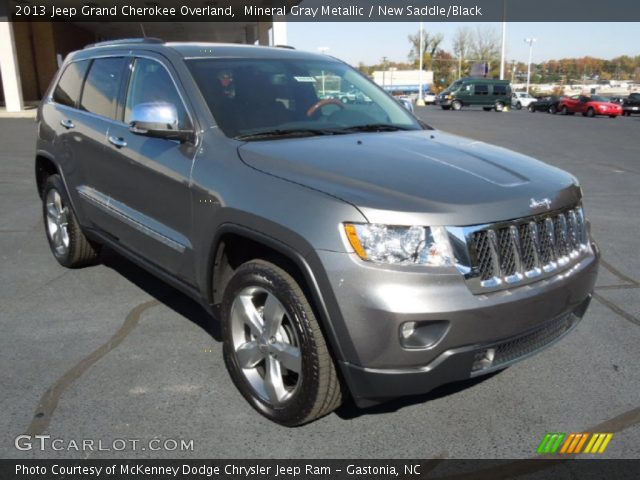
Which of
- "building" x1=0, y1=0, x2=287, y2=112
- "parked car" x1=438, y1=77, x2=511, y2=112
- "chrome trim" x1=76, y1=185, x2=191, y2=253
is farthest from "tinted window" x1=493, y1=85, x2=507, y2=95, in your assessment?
"chrome trim" x1=76, y1=185, x2=191, y2=253

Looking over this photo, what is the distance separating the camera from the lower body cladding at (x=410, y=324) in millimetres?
2383

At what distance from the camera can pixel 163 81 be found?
12.1 ft

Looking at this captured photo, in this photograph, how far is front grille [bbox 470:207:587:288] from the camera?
2.55m

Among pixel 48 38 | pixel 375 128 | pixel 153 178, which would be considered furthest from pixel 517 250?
pixel 48 38

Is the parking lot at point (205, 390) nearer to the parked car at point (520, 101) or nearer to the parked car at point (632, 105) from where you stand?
the parked car at point (632, 105)

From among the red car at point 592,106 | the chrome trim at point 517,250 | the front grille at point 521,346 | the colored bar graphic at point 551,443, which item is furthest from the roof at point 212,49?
the red car at point 592,106

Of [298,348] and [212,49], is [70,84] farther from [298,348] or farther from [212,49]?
[298,348]

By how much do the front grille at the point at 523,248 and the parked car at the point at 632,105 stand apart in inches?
1616

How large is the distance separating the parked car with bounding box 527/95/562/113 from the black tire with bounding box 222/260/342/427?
42295 mm

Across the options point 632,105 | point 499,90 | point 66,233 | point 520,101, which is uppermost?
point 66,233

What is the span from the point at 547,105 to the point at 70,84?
140ft

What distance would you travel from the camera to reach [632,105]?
127 ft

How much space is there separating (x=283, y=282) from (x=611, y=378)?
2.06 m

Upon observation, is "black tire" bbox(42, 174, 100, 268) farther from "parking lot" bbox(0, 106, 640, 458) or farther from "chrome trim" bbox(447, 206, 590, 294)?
"chrome trim" bbox(447, 206, 590, 294)
